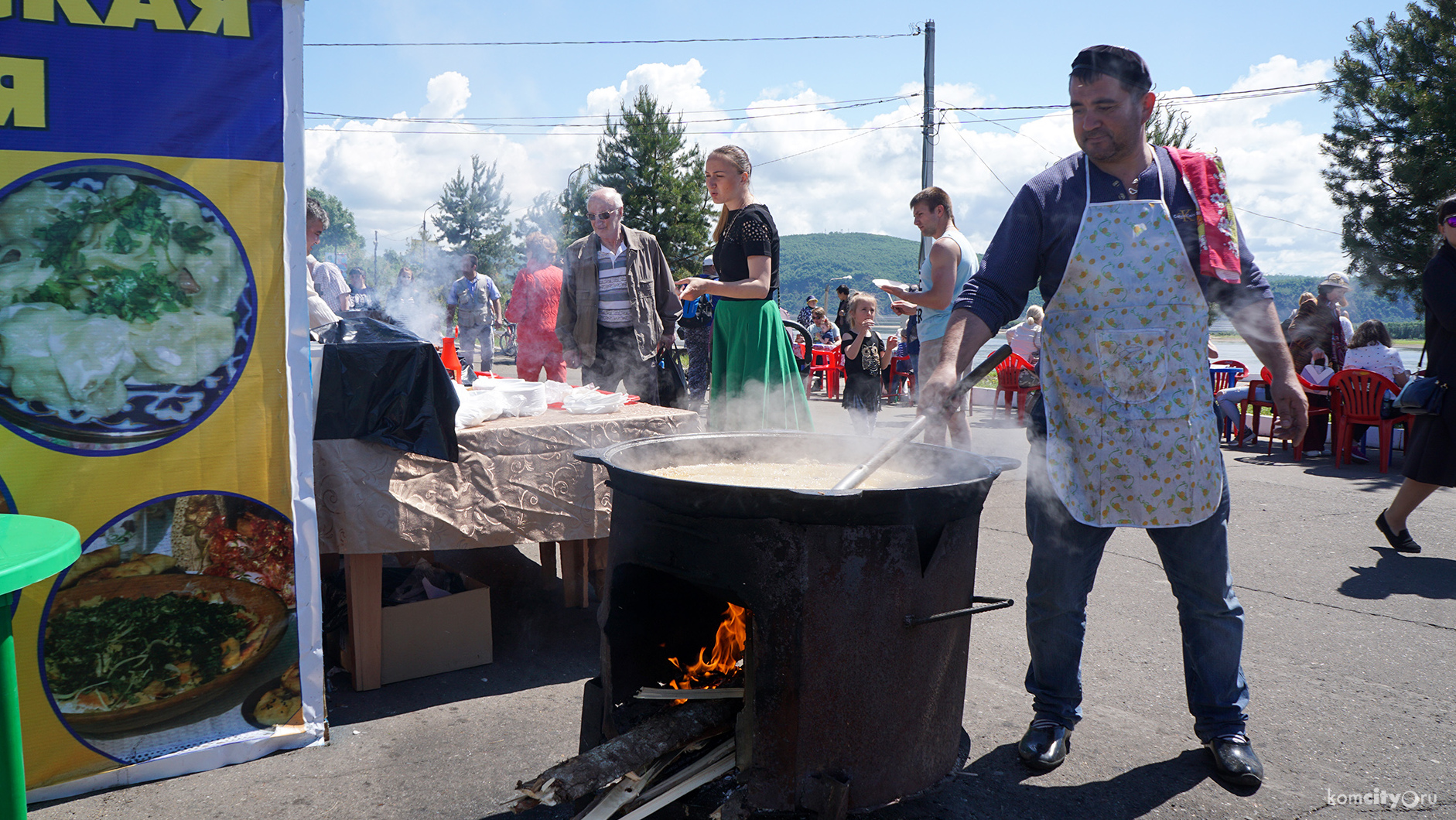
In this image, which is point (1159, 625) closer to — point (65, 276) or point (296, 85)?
point (296, 85)

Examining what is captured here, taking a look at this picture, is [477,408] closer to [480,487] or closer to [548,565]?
[480,487]

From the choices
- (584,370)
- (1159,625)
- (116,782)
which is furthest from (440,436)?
(1159,625)

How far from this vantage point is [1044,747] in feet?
8.67

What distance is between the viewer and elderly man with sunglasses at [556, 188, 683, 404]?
502cm

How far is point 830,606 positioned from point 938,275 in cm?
338

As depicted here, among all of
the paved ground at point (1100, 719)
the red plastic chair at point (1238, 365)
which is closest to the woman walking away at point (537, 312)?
the paved ground at point (1100, 719)

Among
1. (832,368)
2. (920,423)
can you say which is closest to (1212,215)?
(920,423)

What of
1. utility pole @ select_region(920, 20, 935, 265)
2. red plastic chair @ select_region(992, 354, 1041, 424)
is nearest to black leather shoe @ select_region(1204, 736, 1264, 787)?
red plastic chair @ select_region(992, 354, 1041, 424)

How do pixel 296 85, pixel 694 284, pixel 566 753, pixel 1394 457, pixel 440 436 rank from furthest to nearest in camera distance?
1. pixel 1394 457
2. pixel 694 284
3. pixel 440 436
4. pixel 566 753
5. pixel 296 85

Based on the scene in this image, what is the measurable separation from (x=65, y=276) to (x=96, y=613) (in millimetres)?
979

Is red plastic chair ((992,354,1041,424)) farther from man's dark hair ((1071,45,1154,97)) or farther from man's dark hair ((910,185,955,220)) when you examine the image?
man's dark hair ((1071,45,1154,97))

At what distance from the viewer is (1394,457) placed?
862cm

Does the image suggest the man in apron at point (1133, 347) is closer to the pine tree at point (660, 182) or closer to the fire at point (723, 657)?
the fire at point (723, 657)

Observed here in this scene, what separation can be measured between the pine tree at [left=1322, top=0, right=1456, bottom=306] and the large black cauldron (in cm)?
2123
